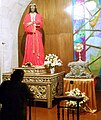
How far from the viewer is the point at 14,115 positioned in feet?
10.00

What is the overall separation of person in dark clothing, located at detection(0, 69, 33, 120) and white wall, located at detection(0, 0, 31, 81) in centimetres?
362

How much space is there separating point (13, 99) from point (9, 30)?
4410 mm

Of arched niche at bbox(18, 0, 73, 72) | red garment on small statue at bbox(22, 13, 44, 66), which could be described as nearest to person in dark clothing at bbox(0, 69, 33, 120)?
red garment on small statue at bbox(22, 13, 44, 66)

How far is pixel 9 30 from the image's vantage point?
282 inches

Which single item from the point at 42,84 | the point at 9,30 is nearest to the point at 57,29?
the point at 9,30

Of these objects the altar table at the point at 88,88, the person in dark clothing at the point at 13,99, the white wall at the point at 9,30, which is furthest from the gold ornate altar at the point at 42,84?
the person in dark clothing at the point at 13,99

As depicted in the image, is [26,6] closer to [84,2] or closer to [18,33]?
[18,33]

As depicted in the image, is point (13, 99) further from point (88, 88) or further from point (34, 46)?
point (34, 46)

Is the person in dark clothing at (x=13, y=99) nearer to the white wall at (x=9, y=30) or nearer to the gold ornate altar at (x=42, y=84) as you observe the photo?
the gold ornate altar at (x=42, y=84)

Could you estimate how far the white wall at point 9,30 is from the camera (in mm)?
6785

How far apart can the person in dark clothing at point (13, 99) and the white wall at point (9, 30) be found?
3.62 meters

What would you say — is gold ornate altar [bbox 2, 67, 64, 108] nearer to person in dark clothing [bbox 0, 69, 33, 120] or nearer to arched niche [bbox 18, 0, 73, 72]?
arched niche [bbox 18, 0, 73, 72]

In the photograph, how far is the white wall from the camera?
679 centimetres

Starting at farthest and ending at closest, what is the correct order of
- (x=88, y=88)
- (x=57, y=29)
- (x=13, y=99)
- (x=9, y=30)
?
(x=57, y=29) < (x=9, y=30) < (x=88, y=88) < (x=13, y=99)
